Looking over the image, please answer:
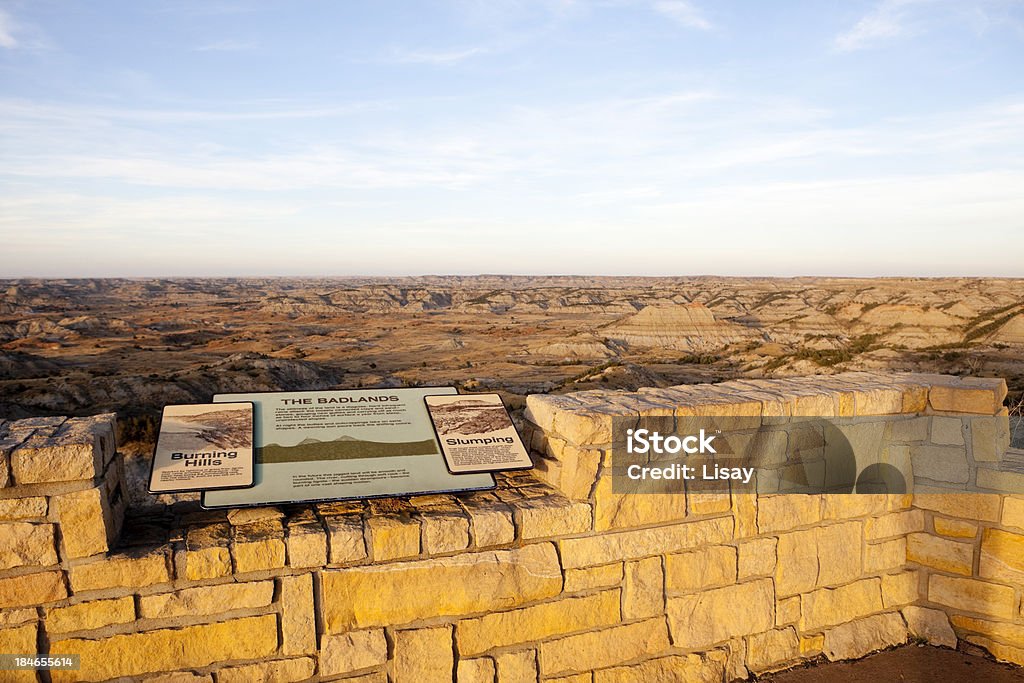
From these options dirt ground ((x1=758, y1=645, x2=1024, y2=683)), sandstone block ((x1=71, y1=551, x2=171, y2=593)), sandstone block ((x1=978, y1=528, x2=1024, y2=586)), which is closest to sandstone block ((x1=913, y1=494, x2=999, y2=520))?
sandstone block ((x1=978, y1=528, x2=1024, y2=586))

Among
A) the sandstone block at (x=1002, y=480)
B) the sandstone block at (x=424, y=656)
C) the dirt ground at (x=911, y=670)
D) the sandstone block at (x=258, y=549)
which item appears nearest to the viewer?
the sandstone block at (x=258, y=549)

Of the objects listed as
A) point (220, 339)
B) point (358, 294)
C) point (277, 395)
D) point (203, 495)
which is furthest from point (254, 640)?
point (358, 294)

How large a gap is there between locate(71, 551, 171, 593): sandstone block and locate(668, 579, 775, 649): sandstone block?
9.78 ft

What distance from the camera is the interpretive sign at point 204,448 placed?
3.48 metres

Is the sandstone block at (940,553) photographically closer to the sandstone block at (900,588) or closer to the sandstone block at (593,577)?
the sandstone block at (900,588)

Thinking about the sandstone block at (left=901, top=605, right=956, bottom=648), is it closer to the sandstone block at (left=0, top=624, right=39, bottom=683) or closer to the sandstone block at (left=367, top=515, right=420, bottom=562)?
the sandstone block at (left=367, top=515, right=420, bottom=562)

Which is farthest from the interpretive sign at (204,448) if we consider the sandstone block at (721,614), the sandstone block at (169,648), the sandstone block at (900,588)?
the sandstone block at (900,588)

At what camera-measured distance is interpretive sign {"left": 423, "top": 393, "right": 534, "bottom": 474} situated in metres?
4.05

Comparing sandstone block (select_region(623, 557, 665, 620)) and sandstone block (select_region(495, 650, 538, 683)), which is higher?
sandstone block (select_region(623, 557, 665, 620))

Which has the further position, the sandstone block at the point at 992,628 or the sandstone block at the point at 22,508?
the sandstone block at the point at 992,628

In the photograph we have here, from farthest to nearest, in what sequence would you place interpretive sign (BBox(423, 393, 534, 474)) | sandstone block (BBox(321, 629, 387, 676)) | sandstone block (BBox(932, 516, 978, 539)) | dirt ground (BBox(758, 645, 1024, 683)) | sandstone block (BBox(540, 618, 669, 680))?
sandstone block (BBox(932, 516, 978, 539)) < dirt ground (BBox(758, 645, 1024, 683)) < interpretive sign (BBox(423, 393, 534, 474)) < sandstone block (BBox(540, 618, 669, 680)) < sandstone block (BBox(321, 629, 387, 676))

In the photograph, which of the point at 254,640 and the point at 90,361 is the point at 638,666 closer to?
the point at 254,640

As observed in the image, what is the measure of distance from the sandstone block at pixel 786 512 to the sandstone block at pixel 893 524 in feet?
1.72

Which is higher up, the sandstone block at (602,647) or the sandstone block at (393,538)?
the sandstone block at (393,538)
